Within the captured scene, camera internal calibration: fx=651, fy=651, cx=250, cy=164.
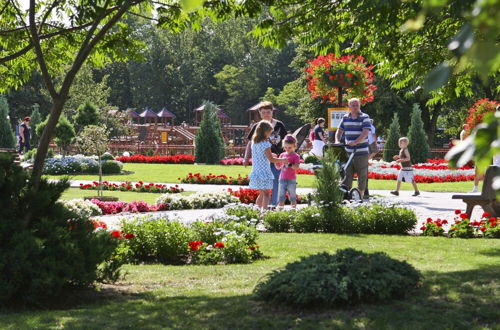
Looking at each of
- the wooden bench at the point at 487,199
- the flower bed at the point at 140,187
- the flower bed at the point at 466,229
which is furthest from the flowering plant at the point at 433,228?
the flower bed at the point at 140,187

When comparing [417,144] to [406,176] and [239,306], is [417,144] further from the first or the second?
[239,306]

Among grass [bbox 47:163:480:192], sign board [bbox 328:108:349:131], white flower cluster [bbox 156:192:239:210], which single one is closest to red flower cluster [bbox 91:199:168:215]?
white flower cluster [bbox 156:192:239:210]

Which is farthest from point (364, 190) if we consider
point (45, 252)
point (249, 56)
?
point (249, 56)

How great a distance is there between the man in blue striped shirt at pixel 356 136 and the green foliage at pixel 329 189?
7.11ft

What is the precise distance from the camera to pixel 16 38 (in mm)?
7707

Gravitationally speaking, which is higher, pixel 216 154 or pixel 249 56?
pixel 249 56

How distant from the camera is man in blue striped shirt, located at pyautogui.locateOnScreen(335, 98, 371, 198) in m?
11.3

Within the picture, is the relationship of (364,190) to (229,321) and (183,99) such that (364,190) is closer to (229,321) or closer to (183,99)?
(229,321)

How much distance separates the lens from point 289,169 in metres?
10.3

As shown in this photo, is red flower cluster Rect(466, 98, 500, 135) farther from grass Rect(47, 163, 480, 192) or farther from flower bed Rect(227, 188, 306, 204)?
flower bed Rect(227, 188, 306, 204)

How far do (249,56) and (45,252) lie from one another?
72.6 metres

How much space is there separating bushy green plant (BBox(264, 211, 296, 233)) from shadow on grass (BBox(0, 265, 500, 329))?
4.36 m

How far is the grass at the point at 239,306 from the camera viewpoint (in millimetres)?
4258

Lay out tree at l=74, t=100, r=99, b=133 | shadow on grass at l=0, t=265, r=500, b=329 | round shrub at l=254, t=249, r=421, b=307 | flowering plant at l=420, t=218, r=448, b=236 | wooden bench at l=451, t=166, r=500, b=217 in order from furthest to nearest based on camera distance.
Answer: tree at l=74, t=100, r=99, b=133
wooden bench at l=451, t=166, r=500, b=217
flowering plant at l=420, t=218, r=448, b=236
round shrub at l=254, t=249, r=421, b=307
shadow on grass at l=0, t=265, r=500, b=329
